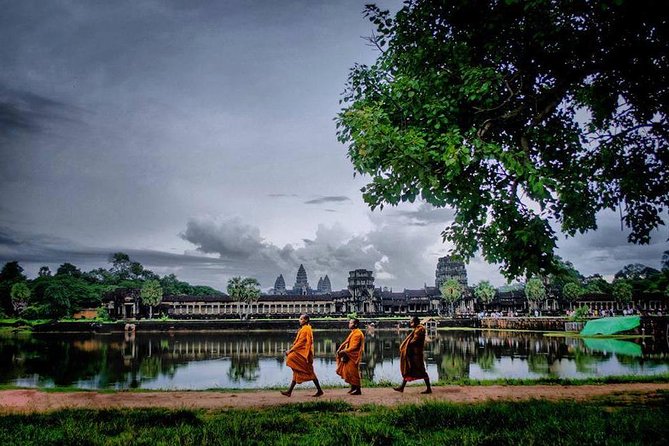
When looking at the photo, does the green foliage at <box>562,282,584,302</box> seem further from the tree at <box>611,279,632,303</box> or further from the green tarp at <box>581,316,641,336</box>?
the green tarp at <box>581,316,641,336</box>

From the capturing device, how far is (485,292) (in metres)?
94.7

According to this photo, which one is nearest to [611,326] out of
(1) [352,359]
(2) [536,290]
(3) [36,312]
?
(1) [352,359]

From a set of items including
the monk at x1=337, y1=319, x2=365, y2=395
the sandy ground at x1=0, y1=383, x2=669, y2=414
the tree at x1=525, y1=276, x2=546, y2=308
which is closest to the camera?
the sandy ground at x1=0, y1=383, x2=669, y2=414

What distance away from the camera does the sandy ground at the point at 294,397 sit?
9.44 m

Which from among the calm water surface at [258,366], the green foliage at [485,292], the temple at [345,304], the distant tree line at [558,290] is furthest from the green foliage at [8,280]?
the green foliage at [485,292]

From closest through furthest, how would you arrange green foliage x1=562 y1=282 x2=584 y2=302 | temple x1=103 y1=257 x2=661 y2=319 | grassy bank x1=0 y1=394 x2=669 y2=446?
grassy bank x1=0 y1=394 x2=669 y2=446, green foliage x1=562 y1=282 x2=584 y2=302, temple x1=103 y1=257 x2=661 y2=319

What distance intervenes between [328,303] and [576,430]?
102 meters

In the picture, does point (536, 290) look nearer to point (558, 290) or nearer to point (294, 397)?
point (558, 290)

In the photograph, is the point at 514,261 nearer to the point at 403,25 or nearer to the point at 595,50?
the point at 595,50

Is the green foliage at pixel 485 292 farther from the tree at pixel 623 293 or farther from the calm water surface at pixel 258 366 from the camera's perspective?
the calm water surface at pixel 258 366

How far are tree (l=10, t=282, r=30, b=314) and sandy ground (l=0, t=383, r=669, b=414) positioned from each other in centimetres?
8217

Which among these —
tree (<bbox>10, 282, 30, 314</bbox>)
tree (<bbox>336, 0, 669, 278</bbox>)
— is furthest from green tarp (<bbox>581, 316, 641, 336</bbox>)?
tree (<bbox>10, 282, 30, 314</bbox>)

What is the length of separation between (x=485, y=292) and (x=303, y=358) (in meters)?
90.7

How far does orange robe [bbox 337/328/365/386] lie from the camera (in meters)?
10.8
